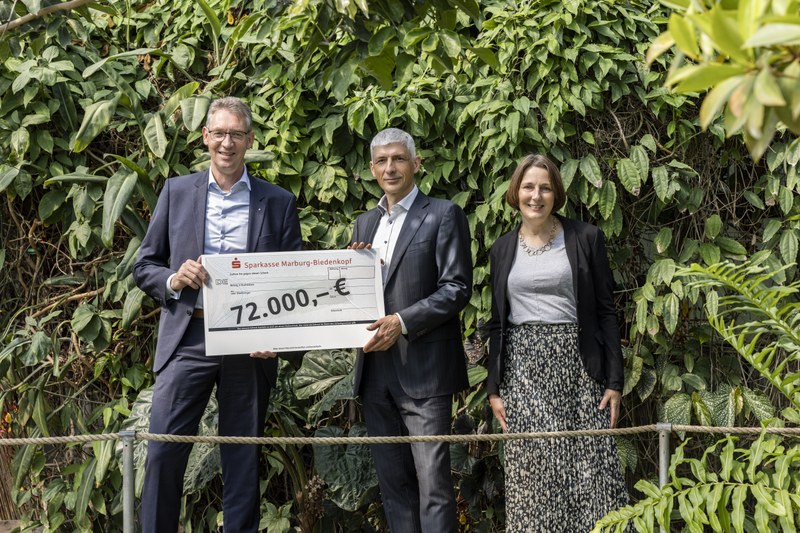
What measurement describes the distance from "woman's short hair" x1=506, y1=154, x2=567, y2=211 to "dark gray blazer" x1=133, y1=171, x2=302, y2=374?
793 millimetres

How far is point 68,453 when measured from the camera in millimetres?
4844

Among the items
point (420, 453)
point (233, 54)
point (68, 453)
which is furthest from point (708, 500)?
point (68, 453)

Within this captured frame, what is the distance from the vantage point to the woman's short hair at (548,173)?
350 centimetres

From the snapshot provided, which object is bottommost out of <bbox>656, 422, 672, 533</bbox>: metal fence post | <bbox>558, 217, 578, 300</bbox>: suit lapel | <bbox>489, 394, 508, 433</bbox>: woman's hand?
<bbox>656, 422, 672, 533</bbox>: metal fence post

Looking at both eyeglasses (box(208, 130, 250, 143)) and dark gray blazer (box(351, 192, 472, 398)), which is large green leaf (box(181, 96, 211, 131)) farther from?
dark gray blazer (box(351, 192, 472, 398))

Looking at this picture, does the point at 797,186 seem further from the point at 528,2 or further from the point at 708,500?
the point at 708,500

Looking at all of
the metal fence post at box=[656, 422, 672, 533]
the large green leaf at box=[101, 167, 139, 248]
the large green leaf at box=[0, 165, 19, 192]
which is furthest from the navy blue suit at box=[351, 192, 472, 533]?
the large green leaf at box=[0, 165, 19, 192]

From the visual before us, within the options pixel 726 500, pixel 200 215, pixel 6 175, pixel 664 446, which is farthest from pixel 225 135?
pixel 726 500

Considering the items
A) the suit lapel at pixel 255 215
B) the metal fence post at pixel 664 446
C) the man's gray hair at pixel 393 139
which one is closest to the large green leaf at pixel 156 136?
the suit lapel at pixel 255 215

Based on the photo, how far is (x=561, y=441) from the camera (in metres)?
3.48

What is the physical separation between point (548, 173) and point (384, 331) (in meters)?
0.80

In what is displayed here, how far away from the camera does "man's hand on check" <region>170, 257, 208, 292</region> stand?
3.33 meters

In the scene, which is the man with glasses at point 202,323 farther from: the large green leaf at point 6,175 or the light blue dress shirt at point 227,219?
the large green leaf at point 6,175

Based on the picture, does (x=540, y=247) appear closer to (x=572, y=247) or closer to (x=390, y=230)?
(x=572, y=247)
